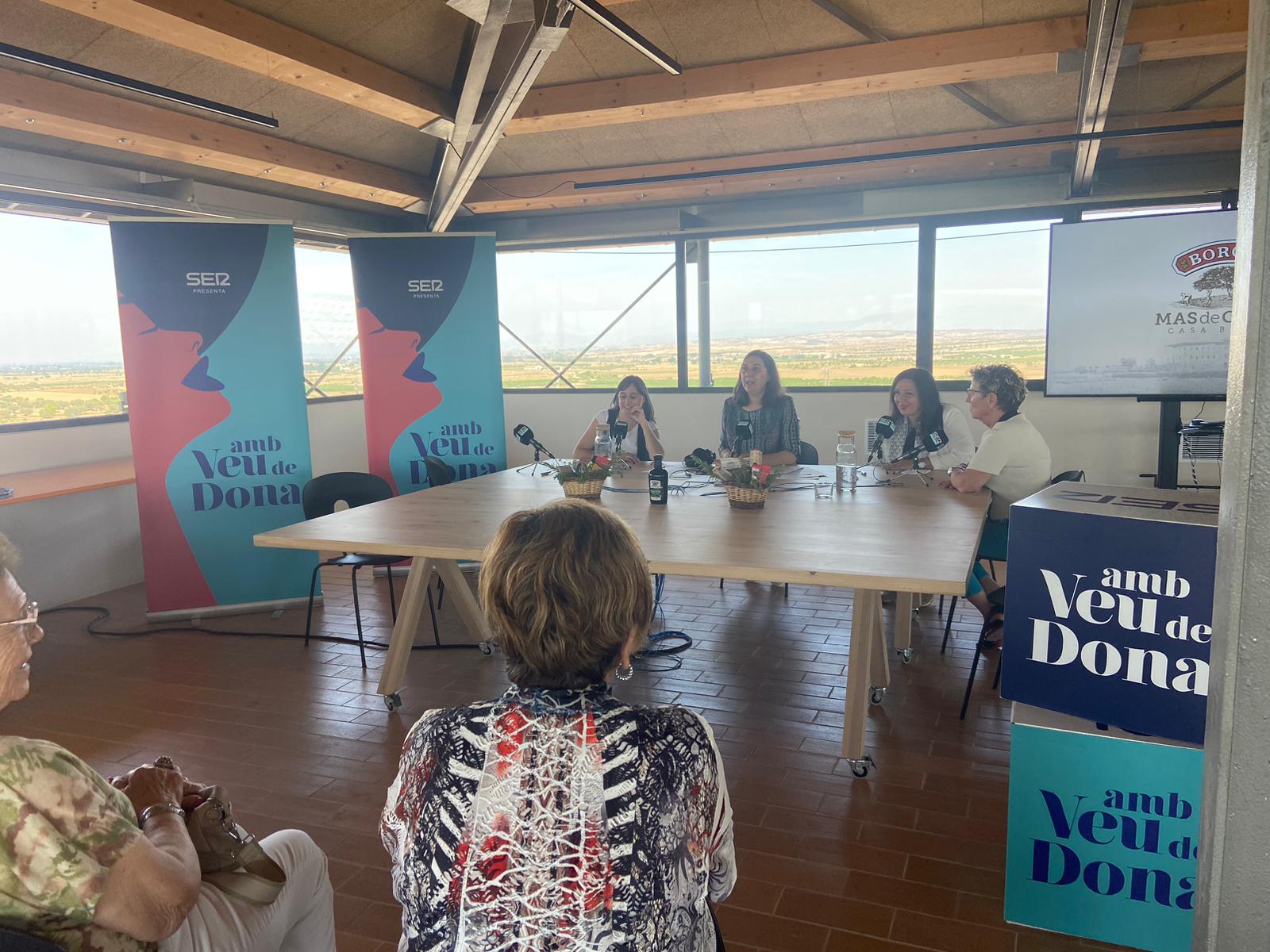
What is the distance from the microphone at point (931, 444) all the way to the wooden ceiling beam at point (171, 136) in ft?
13.5

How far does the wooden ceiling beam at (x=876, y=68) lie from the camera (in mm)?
3975

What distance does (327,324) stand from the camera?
7957mm

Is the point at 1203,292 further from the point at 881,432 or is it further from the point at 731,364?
Answer: the point at 731,364

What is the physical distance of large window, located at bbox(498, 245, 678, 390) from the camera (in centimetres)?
799

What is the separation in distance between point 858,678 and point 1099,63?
3062 millimetres

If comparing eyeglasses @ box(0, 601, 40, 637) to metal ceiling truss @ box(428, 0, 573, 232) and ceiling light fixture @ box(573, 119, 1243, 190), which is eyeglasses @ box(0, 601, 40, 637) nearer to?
metal ceiling truss @ box(428, 0, 573, 232)

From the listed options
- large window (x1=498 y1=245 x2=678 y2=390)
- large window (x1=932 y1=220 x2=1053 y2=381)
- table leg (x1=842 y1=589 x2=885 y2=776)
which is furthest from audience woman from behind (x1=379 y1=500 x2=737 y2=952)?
large window (x1=498 y1=245 x2=678 y2=390)

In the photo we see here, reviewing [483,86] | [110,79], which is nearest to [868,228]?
[483,86]

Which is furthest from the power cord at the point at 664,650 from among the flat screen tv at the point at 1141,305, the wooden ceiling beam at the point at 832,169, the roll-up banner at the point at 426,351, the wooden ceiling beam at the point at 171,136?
the flat screen tv at the point at 1141,305

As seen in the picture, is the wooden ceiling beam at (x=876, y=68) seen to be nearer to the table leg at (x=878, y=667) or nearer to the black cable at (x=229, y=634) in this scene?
the table leg at (x=878, y=667)

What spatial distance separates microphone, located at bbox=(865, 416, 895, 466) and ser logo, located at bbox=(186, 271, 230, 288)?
358 cm

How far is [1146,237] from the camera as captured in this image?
6.01 m

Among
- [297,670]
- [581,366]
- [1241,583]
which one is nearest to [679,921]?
[1241,583]

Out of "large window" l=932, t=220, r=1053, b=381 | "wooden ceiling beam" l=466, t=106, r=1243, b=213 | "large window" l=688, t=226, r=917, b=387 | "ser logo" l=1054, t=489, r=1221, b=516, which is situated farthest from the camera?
"large window" l=688, t=226, r=917, b=387
